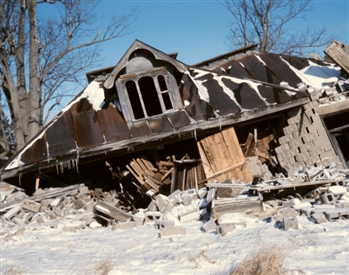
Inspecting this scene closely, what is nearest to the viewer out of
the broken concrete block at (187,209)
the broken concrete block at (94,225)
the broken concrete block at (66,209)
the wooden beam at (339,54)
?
the broken concrete block at (187,209)

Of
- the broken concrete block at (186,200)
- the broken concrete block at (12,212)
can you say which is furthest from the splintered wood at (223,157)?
the broken concrete block at (12,212)

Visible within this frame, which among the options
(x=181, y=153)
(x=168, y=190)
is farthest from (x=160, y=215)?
(x=181, y=153)

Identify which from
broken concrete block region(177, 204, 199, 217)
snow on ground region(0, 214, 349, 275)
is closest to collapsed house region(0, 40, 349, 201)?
broken concrete block region(177, 204, 199, 217)

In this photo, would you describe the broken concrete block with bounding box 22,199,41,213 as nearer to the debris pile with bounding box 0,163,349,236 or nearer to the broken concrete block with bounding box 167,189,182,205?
the debris pile with bounding box 0,163,349,236

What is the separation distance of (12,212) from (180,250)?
22.1 ft

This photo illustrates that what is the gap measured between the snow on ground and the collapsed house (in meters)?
3.31

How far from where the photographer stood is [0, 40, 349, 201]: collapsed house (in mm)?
10711

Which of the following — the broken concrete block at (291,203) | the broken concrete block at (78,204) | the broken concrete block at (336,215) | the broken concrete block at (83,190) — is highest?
the broken concrete block at (83,190)

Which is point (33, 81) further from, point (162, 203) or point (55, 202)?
point (162, 203)

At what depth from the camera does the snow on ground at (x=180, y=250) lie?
182 inches

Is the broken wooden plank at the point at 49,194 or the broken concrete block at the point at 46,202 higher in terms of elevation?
the broken wooden plank at the point at 49,194

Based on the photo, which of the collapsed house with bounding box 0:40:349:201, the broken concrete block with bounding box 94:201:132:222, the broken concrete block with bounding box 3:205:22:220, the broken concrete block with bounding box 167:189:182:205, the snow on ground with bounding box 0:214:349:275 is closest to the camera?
the snow on ground with bounding box 0:214:349:275

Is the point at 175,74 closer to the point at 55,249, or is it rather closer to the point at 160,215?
the point at 160,215

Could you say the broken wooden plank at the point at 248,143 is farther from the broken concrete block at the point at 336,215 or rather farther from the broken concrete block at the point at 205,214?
the broken concrete block at the point at 336,215
